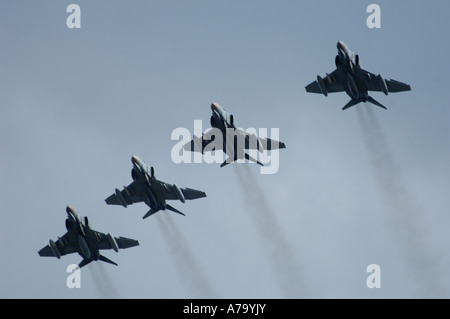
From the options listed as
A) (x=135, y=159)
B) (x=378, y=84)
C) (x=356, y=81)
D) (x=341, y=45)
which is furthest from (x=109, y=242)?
→ (x=378, y=84)

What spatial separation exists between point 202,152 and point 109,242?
15968 mm

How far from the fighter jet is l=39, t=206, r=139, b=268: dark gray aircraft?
1514 cm

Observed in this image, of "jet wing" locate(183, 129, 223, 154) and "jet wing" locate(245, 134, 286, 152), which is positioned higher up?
"jet wing" locate(183, 129, 223, 154)

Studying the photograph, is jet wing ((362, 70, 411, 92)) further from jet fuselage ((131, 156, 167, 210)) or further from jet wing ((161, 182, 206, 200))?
jet fuselage ((131, 156, 167, 210))

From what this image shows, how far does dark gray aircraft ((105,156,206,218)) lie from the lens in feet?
301

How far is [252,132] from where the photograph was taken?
95375 mm

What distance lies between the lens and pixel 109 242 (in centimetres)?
9438

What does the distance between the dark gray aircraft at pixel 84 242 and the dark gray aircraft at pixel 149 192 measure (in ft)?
16.5

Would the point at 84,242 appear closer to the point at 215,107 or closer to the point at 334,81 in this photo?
the point at 215,107

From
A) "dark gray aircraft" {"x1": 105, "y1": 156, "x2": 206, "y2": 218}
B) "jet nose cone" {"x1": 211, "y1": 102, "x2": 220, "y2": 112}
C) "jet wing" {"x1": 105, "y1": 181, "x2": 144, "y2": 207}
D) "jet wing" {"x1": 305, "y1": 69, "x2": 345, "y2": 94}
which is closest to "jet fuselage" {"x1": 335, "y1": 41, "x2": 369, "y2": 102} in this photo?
"jet wing" {"x1": 305, "y1": 69, "x2": 345, "y2": 94}

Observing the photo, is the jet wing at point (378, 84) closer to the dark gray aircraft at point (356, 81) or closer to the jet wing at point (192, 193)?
the dark gray aircraft at point (356, 81)
